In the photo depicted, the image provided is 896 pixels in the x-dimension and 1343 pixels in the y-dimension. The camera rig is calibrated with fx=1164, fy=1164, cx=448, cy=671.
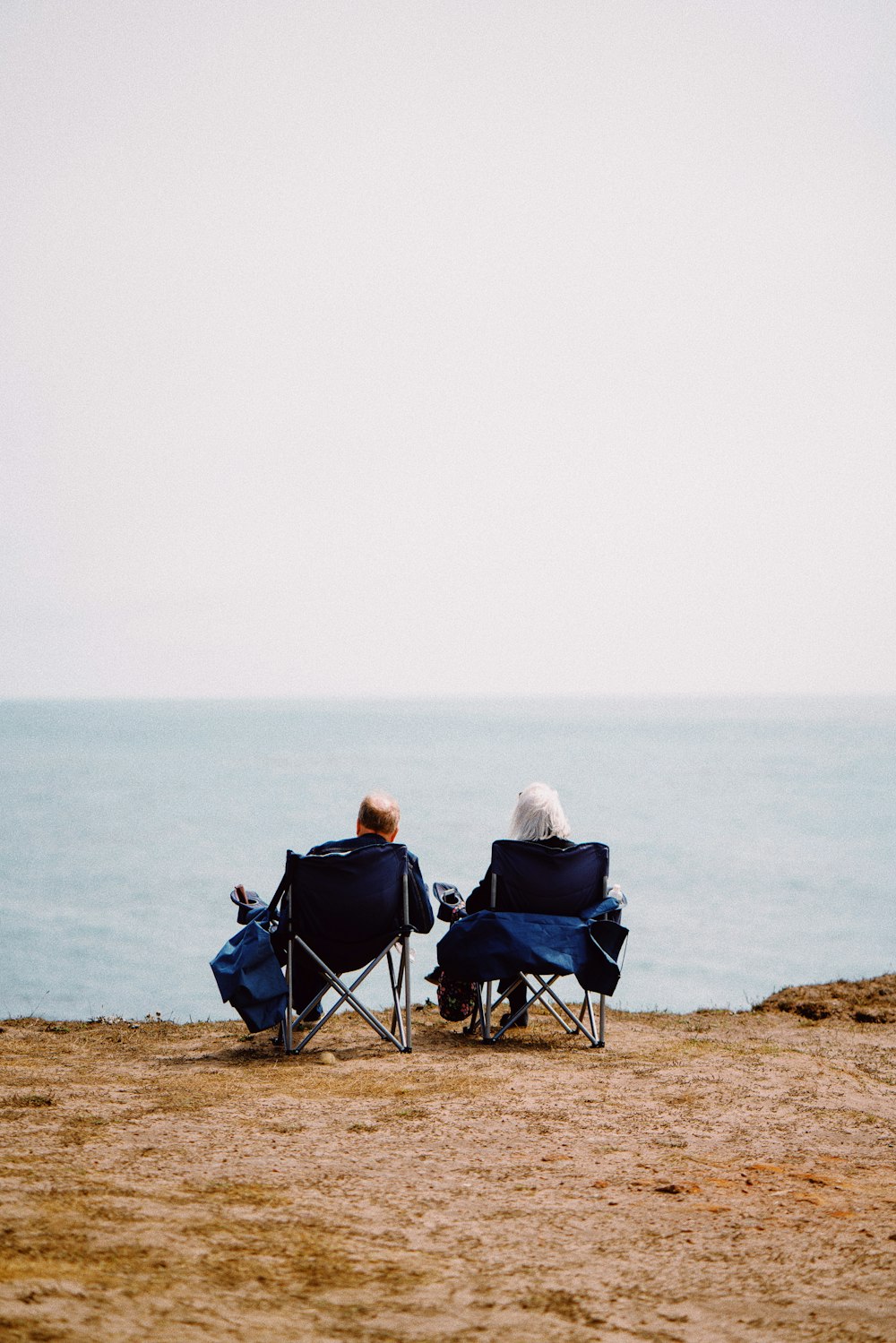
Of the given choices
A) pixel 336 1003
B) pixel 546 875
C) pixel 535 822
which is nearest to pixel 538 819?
pixel 535 822

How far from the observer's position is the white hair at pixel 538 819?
5473mm

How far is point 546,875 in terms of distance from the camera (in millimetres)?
5270

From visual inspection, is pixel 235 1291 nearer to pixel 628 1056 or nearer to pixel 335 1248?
pixel 335 1248

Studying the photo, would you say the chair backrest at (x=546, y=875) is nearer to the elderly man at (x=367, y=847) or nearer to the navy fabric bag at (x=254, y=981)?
the elderly man at (x=367, y=847)

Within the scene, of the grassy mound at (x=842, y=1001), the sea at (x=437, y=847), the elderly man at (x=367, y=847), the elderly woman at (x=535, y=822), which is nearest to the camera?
the elderly man at (x=367, y=847)

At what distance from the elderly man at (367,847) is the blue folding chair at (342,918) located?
0.02 metres

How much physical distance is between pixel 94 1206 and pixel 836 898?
164ft

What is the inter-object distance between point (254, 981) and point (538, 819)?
1.50m

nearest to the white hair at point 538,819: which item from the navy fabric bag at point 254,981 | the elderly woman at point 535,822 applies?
the elderly woman at point 535,822

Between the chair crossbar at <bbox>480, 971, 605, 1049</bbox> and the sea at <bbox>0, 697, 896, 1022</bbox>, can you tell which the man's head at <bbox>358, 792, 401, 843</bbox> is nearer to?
the chair crossbar at <bbox>480, 971, 605, 1049</bbox>

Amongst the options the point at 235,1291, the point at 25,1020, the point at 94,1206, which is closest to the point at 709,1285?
the point at 235,1291

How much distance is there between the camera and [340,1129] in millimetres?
3637

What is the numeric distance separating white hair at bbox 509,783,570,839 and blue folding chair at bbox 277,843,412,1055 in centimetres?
73

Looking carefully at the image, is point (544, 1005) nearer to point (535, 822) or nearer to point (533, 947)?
point (533, 947)
